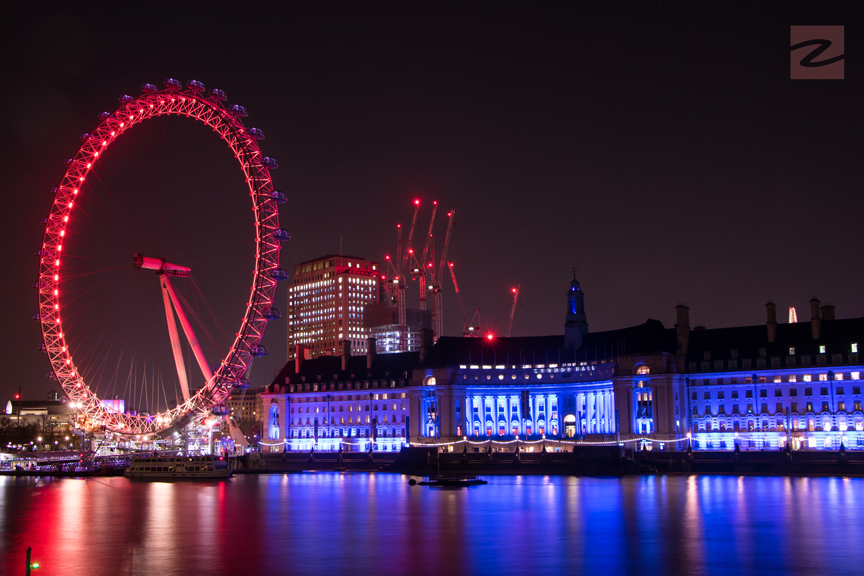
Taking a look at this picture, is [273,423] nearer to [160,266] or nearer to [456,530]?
[160,266]

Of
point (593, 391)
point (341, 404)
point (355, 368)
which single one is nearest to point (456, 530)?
point (593, 391)

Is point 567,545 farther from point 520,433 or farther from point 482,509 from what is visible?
point 520,433

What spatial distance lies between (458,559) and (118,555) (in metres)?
18.9

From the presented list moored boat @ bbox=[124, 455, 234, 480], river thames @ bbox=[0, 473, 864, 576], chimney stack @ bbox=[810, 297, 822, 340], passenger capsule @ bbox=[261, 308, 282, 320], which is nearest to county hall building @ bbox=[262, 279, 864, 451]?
chimney stack @ bbox=[810, 297, 822, 340]

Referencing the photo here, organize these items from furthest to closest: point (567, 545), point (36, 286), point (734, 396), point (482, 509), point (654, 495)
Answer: point (734, 396) < point (36, 286) < point (654, 495) < point (482, 509) < point (567, 545)

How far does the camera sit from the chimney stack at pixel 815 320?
5463 inches

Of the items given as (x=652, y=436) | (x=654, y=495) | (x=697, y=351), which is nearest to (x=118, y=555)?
(x=654, y=495)

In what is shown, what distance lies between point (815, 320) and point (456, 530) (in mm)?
96436

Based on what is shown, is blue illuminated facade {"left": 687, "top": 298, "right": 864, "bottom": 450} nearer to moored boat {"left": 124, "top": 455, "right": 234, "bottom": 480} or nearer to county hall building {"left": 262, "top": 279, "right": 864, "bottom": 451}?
county hall building {"left": 262, "top": 279, "right": 864, "bottom": 451}

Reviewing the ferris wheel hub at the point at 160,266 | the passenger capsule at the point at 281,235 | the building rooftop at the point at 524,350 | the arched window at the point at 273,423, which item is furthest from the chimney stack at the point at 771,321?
the arched window at the point at 273,423

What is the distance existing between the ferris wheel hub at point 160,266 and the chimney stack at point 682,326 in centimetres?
8178

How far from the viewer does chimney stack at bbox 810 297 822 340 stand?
13875 cm

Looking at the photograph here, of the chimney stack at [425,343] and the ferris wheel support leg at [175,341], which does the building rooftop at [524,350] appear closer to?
the chimney stack at [425,343]

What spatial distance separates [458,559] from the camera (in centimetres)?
4916
